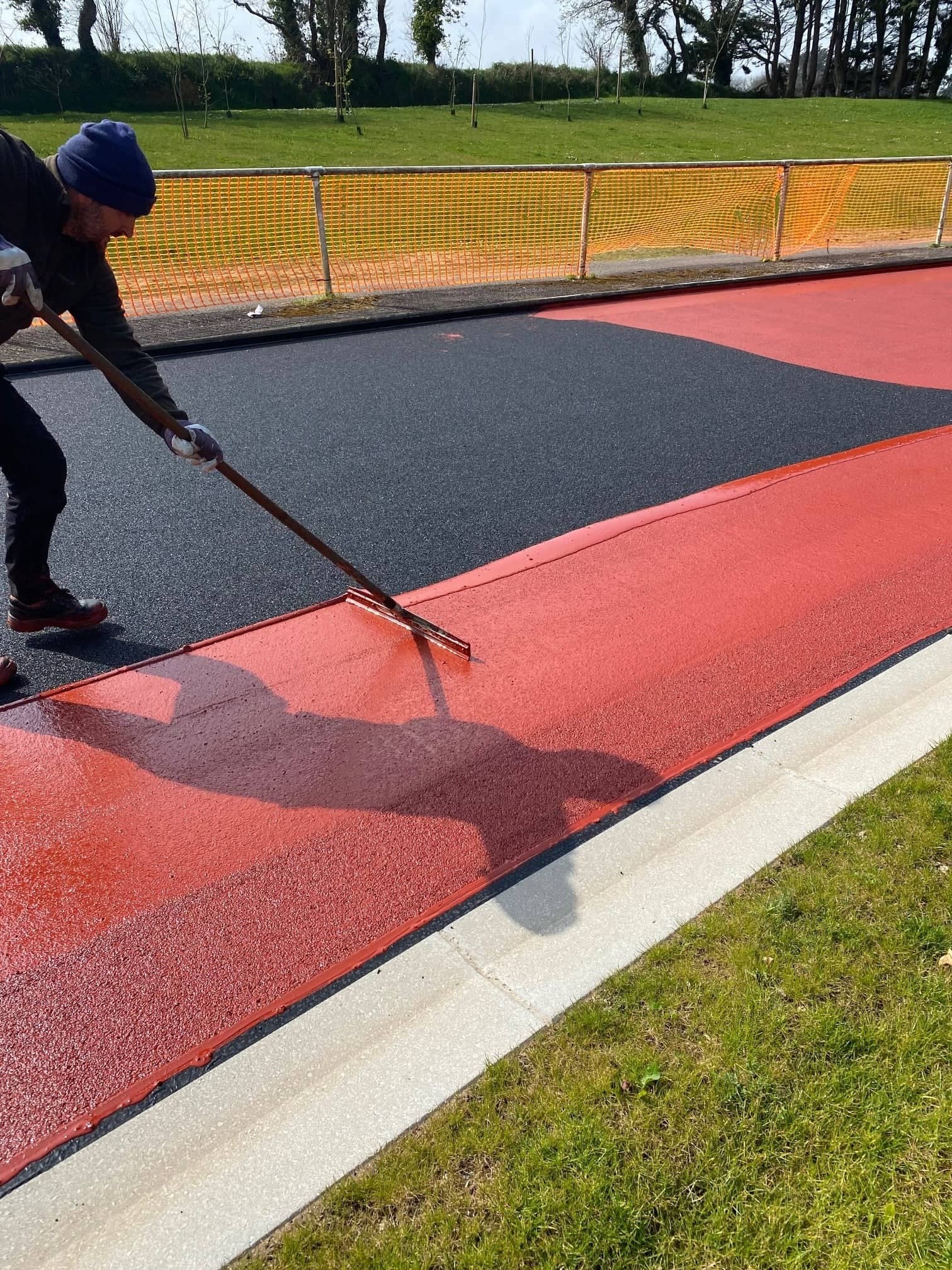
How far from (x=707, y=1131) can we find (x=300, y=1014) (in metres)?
0.99

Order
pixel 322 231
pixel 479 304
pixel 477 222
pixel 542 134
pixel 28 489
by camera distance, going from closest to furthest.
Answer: pixel 28 489 → pixel 322 231 → pixel 479 304 → pixel 477 222 → pixel 542 134

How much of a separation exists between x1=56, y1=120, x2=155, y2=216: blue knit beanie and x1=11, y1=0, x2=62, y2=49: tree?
40553mm

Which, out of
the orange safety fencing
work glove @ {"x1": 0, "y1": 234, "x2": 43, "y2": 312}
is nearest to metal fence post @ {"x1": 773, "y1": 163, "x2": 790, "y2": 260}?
the orange safety fencing

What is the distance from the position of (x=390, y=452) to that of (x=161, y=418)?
294cm

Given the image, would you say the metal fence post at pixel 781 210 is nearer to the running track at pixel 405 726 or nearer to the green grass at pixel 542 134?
the running track at pixel 405 726

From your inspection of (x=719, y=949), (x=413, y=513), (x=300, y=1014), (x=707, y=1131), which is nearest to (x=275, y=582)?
(x=413, y=513)

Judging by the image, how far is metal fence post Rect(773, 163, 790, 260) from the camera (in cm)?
1299

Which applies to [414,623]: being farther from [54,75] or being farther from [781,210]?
[54,75]

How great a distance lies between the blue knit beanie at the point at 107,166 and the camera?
9.63 feet

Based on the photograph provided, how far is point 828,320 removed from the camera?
9883 millimetres

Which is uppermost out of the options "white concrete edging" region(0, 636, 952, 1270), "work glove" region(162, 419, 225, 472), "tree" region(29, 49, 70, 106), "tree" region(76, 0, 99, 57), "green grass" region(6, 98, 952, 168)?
"tree" region(76, 0, 99, 57)

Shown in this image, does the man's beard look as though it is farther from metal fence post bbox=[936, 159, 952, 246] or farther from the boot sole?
metal fence post bbox=[936, 159, 952, 246]

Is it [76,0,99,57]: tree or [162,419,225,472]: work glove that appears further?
[76,0,99,57]: tree

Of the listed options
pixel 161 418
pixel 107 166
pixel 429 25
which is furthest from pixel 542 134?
Result: pixel 161 418
